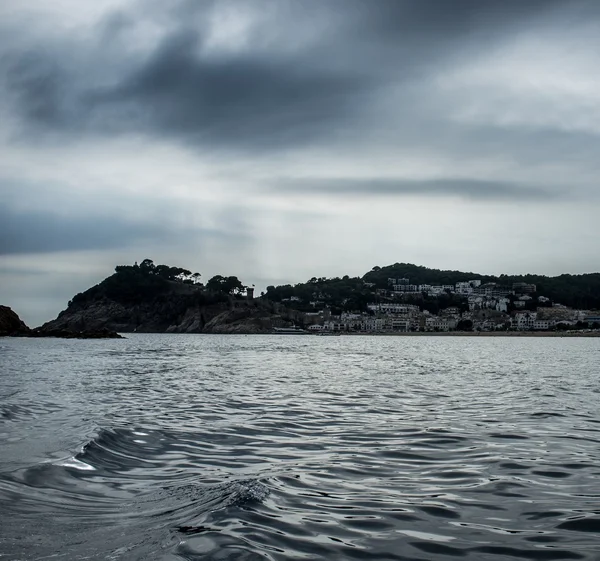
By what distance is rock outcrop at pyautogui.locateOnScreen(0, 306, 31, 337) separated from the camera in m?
116

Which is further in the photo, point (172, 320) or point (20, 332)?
point (172, 320)

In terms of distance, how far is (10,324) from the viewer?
120m

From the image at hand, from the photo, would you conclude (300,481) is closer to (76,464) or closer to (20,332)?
(76,464)

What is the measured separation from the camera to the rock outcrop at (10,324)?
116m

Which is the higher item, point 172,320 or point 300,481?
point 172,320

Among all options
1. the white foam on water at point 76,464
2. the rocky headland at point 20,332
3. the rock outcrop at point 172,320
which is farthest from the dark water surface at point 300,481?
the rock outcrop at point 172,320

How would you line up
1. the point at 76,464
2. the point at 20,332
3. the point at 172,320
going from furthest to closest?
the point at 172,320
the point at 20,332
the point at 76,464

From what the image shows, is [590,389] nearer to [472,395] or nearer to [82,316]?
[472,395]

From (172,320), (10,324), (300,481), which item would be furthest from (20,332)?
(300,481)

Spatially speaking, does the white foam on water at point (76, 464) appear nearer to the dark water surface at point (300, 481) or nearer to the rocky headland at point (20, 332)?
the dark water surface at point (300, 481)

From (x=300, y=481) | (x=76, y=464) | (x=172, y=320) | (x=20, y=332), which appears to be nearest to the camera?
(x=300, y=481)

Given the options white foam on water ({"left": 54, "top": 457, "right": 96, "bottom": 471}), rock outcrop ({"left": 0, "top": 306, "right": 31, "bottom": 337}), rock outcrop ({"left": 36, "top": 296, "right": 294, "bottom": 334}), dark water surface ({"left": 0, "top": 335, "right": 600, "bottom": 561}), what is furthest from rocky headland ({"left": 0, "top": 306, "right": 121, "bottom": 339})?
white foam on water ({"left": 54, "top": 457, "right": 96, "bottom": 471})

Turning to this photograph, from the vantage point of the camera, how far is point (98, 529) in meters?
5.40

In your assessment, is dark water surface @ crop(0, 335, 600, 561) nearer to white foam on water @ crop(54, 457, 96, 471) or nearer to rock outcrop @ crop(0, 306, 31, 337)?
white foam on water @ crop(54, 457, 96, 471)
